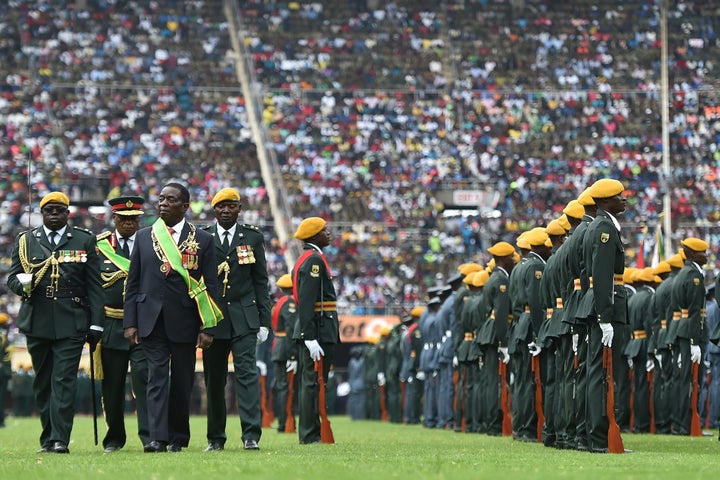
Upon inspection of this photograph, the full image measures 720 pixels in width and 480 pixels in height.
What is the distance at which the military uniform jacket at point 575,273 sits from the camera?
12.7 metres

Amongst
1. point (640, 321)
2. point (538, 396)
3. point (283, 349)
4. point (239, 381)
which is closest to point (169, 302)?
point (239, 381)

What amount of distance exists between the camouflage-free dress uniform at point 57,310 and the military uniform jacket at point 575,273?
12.9 feet

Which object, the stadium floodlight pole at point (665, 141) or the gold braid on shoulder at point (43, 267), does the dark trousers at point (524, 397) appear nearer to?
the gold braid on shoulder at point (43, 267)

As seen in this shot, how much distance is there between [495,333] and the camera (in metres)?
17.8

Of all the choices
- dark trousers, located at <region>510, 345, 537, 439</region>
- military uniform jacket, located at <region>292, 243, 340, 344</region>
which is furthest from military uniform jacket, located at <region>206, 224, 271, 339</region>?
dark trousers, located at <region>510, 345, 537, 439</region>

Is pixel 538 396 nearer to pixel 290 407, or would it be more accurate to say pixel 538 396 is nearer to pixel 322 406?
pixel 322 406

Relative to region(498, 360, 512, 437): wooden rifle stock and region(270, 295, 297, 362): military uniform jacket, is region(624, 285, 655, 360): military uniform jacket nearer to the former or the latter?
region(498, 360, 512, 437): wooden rifle stock

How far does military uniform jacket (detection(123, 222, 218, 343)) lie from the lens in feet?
40.7

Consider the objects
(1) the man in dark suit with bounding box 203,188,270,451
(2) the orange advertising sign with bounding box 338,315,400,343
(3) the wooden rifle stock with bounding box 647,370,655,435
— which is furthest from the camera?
(2) the orange advertising sign with bounding box 338,315,400,343

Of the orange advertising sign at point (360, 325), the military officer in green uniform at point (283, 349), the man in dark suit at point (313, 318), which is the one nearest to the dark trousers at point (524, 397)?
the man in dark suit at point (313, 318)

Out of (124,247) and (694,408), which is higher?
(124,247)

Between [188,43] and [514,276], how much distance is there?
3814 cm

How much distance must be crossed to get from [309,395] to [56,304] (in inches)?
126

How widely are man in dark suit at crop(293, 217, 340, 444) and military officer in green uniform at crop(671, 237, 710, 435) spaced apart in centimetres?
458
